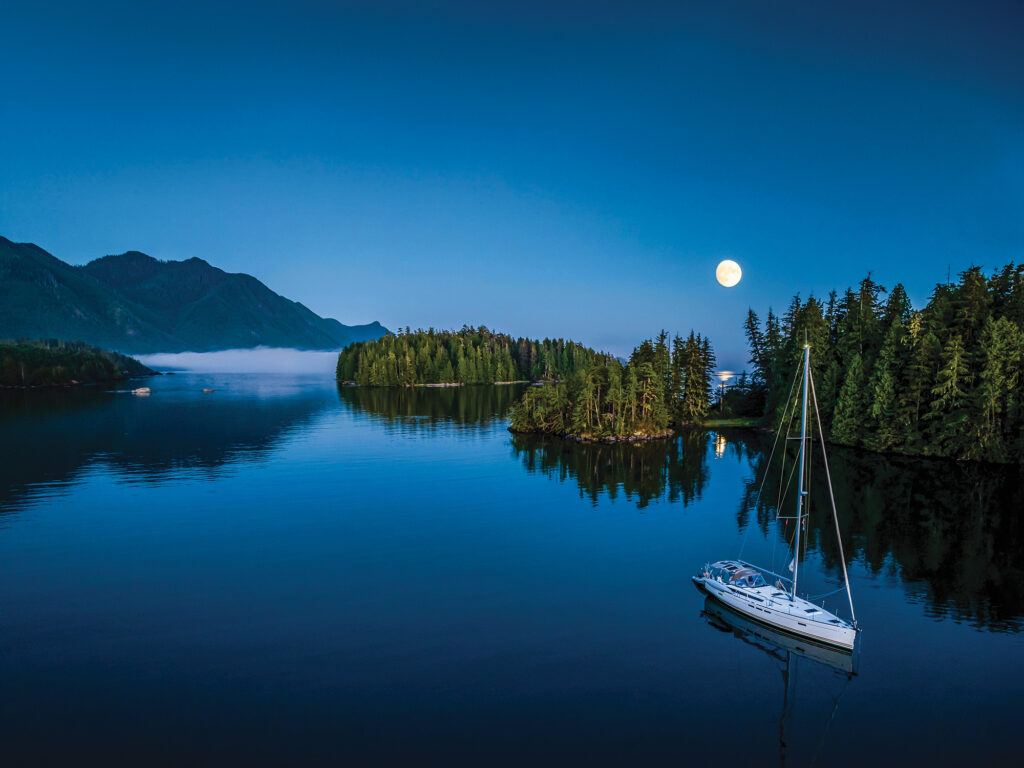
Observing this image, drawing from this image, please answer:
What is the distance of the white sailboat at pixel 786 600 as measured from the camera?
27.6m

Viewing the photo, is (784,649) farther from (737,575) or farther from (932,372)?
(932,372)

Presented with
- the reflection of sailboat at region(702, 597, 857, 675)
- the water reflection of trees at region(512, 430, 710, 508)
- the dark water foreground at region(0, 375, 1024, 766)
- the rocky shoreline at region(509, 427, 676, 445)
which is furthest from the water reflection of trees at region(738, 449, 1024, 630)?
the rocky shoreline at region(509, 427, 676, 445)

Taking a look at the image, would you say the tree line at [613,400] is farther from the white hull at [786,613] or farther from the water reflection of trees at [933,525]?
the white hull at [786,613]

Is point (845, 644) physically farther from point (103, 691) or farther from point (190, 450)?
point (190, 450)

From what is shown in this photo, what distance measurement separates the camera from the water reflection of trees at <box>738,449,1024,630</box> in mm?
35094

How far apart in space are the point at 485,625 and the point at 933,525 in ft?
142

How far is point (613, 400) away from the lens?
324 ft

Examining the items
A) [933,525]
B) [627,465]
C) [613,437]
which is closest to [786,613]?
[933,525]

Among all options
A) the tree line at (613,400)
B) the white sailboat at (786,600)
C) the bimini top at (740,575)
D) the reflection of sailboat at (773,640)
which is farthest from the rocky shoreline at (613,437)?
the reflection of sailboat at (773,640)

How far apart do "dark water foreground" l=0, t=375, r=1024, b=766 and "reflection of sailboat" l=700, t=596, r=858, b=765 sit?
0.18 m

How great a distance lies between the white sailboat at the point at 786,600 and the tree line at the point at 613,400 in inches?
2482

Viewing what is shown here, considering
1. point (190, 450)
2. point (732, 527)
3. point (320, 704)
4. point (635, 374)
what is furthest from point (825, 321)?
point (190, 450)

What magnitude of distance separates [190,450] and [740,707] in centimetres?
9181

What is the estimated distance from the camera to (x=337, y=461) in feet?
265
